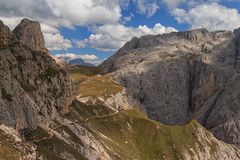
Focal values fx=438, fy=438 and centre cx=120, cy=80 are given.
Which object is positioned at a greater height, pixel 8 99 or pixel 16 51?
pixel 16 51

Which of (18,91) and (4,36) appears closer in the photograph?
(18,91)

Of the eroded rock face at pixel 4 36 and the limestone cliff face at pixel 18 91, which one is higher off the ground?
the eroded rock face at pixel 4 36

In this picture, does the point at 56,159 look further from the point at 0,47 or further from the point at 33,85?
the point at 0,47

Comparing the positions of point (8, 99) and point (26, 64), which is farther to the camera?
point (26, 64)

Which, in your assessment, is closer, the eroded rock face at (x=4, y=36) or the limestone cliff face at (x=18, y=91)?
the limestone cliff face at (x=18, y=91)

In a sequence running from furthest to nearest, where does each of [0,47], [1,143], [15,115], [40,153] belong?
1. [0,47]
2. [15,115]
3. [40,153]
4. [1,143]

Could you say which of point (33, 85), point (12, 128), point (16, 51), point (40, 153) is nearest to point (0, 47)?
point (16, 51)

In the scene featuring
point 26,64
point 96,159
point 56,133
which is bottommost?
point 96,159

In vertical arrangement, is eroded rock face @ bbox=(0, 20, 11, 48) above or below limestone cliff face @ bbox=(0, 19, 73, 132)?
above

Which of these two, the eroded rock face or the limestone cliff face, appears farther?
the eroded rock face

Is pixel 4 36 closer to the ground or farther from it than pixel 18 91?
farther from it

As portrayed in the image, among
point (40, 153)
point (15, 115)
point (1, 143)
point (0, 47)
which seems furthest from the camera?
point (0, 47)
